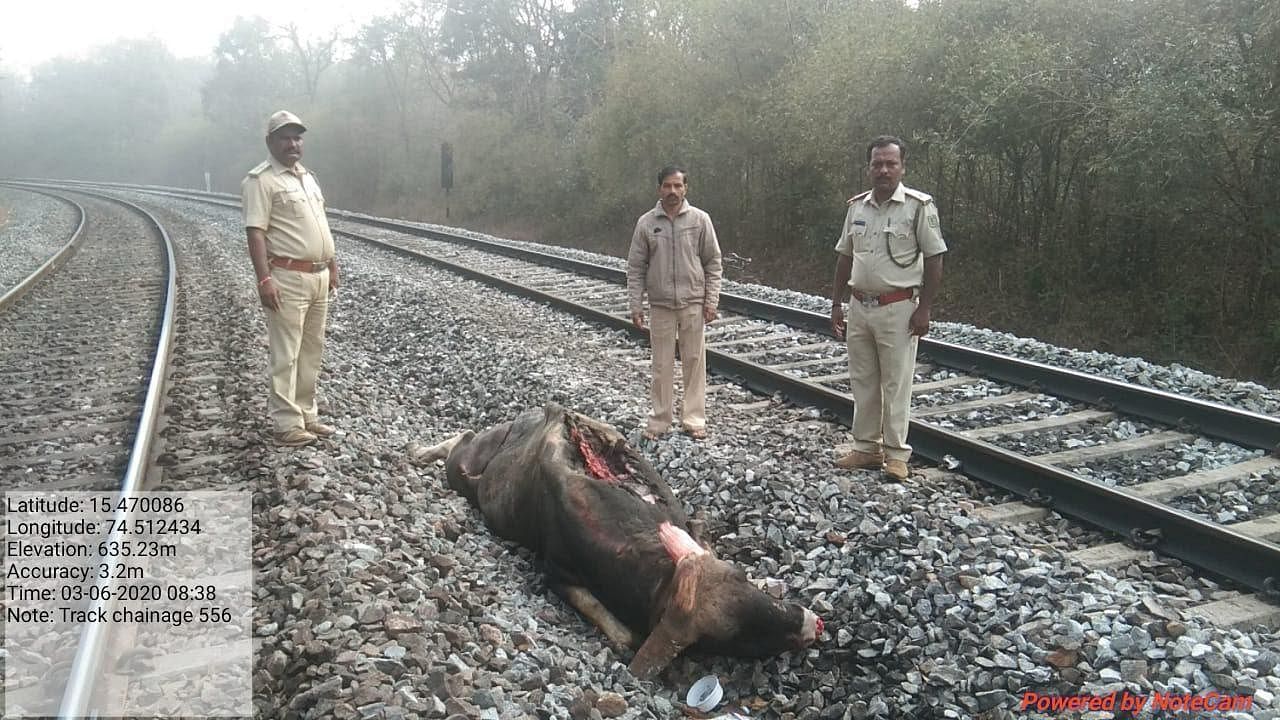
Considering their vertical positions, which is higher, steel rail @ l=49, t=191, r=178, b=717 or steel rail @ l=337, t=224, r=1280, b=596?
steel rail @ l=337, t=224, r=1280, b=596

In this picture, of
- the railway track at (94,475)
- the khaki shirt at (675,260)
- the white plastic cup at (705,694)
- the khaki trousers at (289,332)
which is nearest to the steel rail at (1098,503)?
the khaki shirt at (675,260)

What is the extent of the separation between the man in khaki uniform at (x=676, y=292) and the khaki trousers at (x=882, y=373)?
104cm

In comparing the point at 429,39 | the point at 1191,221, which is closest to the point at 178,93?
the point at 429,39

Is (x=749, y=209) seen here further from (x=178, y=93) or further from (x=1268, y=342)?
(x=178, y=93)

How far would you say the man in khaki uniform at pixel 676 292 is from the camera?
223 inches

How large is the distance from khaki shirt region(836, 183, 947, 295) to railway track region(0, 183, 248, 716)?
346cm

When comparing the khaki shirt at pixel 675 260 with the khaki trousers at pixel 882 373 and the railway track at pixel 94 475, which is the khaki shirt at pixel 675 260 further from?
the railway track at pixel 94 475

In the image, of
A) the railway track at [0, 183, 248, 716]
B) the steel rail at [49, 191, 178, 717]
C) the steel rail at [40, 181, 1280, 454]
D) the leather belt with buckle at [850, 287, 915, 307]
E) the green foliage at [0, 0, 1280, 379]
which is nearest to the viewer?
the steel rail at [49, 191, 178, 717]

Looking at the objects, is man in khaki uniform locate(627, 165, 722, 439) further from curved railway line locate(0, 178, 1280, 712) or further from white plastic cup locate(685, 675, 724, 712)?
white plastic cup locate(685, 675, 724, 712)

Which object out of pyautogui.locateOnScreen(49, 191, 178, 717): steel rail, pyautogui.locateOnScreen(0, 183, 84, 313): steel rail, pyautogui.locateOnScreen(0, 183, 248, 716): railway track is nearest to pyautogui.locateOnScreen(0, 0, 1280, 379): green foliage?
pyautogui.locateOnScreen(49, 191, 178, 717): steel rail

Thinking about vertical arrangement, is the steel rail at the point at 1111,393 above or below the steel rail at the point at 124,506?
above

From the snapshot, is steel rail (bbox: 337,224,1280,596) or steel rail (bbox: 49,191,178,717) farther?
steel rail (bbox: 337,224,1280,596)

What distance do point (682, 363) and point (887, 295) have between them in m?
1.57

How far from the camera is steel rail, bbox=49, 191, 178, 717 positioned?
8.93 feet
